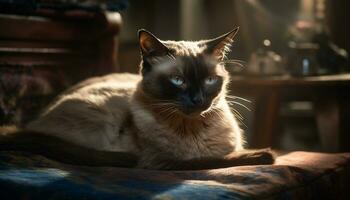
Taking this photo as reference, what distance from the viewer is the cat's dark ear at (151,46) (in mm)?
1431

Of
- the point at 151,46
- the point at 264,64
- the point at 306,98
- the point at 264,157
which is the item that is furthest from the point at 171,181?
the point at 264,64

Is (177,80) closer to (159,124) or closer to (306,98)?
(159,124)

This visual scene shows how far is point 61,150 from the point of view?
4.62ft

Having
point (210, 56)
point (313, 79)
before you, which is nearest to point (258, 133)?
point (313, 79)

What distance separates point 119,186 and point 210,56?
57 cm

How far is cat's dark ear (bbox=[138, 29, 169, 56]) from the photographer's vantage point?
4.69 ft

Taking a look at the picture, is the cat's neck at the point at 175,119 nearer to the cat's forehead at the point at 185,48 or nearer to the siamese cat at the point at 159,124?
the siamese cat at the point at 159,124

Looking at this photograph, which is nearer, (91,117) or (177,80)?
(177,80)

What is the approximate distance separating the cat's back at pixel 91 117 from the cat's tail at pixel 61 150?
0.27ft

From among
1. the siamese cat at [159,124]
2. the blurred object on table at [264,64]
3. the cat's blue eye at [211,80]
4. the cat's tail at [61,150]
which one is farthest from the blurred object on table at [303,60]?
the cat's tail at [61,150]

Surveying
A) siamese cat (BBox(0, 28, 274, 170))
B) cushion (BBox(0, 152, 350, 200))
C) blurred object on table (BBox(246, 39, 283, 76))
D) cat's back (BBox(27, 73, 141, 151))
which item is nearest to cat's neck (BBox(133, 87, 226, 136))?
siamese cat (BBox(0, 28, 274, 170))

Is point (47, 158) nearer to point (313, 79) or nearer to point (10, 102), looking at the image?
point (10, 102)

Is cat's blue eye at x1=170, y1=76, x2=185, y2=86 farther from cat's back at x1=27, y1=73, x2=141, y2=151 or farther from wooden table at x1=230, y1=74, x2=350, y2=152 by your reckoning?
Result: wooden table at x1=230, y1=74, x2=350, y2=152

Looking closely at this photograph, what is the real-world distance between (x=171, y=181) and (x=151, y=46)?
47cm
